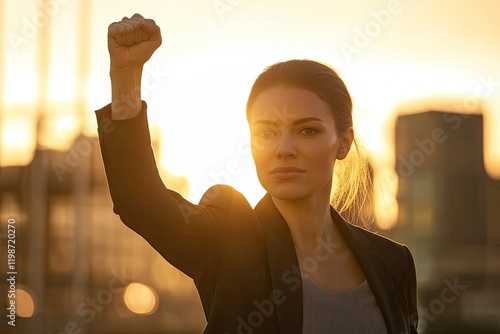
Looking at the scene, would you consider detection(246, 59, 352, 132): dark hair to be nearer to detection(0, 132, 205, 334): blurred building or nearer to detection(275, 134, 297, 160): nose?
detection(275, 134, 297, 160): nose

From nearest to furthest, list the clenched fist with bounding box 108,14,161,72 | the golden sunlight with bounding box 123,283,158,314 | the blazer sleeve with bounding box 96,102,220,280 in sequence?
the clenched fist with bounding box 108,14,161,72, the blazer sleeve with bounding box 96,102,220,280, the golden sunlight with bounding box 123,283,158,314

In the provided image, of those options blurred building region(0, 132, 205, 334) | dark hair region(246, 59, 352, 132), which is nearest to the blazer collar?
dark hair region(246, 59, 352, 132)

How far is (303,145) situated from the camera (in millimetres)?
2434

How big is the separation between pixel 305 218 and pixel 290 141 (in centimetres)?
29

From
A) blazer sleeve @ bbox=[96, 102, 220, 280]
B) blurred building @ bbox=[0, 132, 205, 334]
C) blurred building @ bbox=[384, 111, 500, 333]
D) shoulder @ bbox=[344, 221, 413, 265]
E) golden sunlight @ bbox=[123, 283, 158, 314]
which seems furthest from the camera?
blurred building @ bbox=[384, 111, 500, 333]

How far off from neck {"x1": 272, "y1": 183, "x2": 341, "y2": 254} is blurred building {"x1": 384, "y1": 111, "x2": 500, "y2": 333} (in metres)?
58.3

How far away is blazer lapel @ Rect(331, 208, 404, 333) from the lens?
2.53 metres

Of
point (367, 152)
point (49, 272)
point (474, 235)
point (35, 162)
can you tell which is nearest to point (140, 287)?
point (49, 272)

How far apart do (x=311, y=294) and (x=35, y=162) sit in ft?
104

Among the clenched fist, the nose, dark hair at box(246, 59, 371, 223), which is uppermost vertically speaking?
dark hair at box(246, 59, 371, 223)

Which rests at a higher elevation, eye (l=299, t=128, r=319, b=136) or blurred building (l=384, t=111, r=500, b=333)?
blurred building (l=384, t=111, r=500, b=333)

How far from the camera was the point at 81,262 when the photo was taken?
1566 inches

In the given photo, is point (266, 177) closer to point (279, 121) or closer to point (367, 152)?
point (279, 121)

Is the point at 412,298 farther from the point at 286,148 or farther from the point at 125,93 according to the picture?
the point at 125,93
